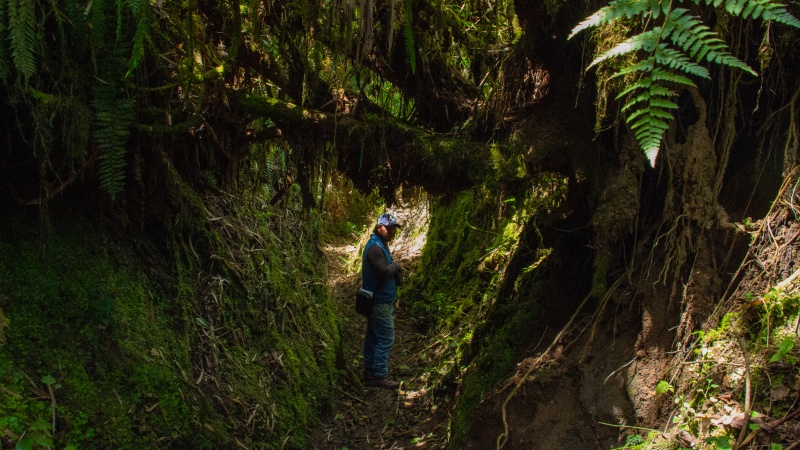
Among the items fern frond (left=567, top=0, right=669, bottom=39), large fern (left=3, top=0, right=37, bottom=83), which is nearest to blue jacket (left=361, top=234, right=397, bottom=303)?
large fern (left=3, top=0, right=37, bottom=83)

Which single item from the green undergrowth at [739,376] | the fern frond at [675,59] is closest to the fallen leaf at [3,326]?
the fern frond at [675,59]

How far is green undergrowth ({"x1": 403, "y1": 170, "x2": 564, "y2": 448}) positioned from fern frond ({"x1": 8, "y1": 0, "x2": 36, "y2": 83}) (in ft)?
9.51

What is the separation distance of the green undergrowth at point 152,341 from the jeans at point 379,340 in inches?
32.1

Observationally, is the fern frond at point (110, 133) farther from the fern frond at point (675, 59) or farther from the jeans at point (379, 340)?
the jeans at point (379, 340)

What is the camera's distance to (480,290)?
6953 millimetres

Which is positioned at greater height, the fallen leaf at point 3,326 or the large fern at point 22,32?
the large fern at point 22,32

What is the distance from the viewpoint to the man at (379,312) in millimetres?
6438

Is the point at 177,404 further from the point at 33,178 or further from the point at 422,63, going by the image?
the point at 422,63

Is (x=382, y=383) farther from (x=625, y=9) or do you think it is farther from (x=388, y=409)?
(x=625, y=9)

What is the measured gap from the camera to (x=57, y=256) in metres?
3.27

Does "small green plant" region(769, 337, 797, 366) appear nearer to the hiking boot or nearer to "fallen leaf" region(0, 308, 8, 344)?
"fallen leaf" region(0, 308, 8, 344)

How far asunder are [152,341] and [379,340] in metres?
3.21

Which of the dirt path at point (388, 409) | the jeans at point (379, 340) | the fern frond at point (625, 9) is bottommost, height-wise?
the dirt path at point (388, 409)

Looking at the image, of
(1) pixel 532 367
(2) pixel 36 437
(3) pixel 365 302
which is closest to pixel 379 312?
(3) pixel 365 302
